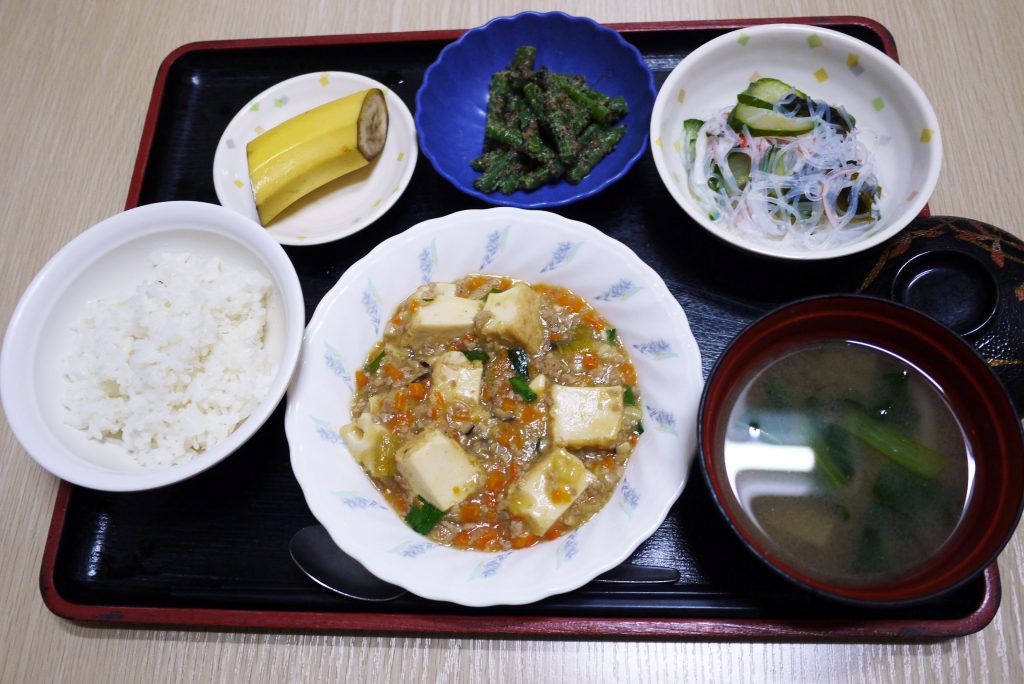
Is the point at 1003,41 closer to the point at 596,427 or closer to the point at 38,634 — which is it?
the point at 596,427

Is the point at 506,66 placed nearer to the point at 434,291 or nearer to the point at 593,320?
the point at 434,291

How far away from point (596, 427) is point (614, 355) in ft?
1.05

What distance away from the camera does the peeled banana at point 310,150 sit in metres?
2.63

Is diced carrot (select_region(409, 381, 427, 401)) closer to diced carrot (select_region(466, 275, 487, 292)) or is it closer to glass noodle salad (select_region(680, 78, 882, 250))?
diced carrot (select_region(466, 275, 487, 292))

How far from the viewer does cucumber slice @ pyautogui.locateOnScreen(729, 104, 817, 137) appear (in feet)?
8.48

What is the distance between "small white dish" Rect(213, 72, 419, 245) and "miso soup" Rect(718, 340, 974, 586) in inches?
65.3

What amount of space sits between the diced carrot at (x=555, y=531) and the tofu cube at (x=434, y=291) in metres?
0.91

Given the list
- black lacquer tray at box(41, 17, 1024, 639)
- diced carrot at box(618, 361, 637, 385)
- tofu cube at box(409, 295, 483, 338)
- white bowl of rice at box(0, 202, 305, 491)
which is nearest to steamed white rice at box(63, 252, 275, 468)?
white bowl of rice at box(0, 202, 305, 491)

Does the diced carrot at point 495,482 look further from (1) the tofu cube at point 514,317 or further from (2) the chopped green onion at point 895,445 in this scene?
(2) the chopped green onion at point 895,445

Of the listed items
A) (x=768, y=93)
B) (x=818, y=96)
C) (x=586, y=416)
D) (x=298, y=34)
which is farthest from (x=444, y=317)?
(x=298, y=34)

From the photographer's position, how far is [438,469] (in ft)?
6.64

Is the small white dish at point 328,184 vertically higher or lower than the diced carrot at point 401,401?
higher

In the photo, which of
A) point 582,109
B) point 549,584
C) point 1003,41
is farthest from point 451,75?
point 1003,41

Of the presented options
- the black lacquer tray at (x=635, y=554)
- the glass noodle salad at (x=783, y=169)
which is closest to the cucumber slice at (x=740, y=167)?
the glass noodle salad at (x=783, y=169)
